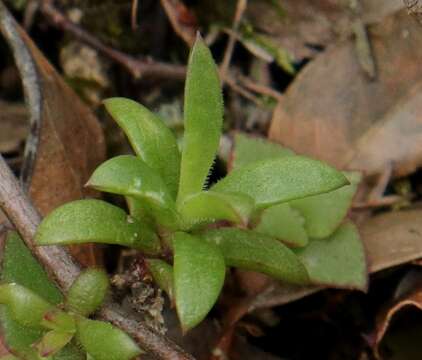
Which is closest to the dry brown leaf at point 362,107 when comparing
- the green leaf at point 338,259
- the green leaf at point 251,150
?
Result: the green leaf at point 251,150

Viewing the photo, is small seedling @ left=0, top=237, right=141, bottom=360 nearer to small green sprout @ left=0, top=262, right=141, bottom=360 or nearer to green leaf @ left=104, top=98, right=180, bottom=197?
small green sprout @ left=0, top=262, right=141, bottom=360

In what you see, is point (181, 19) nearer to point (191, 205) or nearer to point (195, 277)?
point (191, 205)

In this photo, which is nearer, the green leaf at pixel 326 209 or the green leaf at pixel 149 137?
the green leaf at pixel 149 137

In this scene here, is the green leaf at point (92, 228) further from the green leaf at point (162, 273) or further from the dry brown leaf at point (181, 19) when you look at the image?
the dry brown leaf at point (181, 19)

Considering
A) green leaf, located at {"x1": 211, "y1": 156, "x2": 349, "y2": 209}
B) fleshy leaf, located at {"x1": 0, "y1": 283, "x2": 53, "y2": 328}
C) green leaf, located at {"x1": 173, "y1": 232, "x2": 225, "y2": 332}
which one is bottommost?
fleshy leaf, located at {"x1": 0, "y1": 283, "x2": 53, "y2": 328}

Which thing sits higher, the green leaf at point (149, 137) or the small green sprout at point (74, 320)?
the green leaf at point (149, 137)

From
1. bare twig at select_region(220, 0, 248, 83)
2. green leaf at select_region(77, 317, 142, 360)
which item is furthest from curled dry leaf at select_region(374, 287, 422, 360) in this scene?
bare twig at select_region(220, 0, 248, 83)
